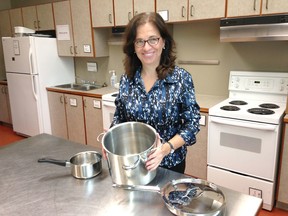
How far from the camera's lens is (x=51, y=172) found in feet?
4.10

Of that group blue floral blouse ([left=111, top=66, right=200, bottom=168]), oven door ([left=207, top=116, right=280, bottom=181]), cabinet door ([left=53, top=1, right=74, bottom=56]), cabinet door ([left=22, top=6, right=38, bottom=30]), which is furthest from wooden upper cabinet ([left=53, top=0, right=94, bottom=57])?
blue floral blouse ([left=111, top=66, right=200, bottom=168])

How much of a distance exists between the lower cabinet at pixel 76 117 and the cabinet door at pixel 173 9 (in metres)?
1.29

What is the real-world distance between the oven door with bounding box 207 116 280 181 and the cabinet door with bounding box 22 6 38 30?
10.4 feet

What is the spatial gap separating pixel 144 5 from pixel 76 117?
5.66 feet

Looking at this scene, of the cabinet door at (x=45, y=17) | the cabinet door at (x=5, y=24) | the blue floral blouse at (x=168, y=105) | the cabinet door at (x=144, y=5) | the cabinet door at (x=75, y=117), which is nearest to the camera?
the blue floral blouse at (x=168, y=105)

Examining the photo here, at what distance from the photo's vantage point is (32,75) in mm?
3742

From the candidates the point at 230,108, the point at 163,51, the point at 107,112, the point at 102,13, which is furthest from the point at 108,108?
the point at 163,51

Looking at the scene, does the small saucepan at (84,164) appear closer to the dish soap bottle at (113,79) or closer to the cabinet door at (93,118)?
the cabinet door at (93,118)

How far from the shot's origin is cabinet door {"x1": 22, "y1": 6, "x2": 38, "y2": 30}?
4023mm

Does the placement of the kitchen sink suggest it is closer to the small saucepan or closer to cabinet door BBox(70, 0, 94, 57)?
cabinet door BBox(70, 0, 94, 57)

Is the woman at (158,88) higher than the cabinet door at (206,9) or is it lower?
lower

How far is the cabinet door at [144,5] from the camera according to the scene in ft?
9.14

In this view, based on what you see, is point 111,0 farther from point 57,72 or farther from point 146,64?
point 146,64

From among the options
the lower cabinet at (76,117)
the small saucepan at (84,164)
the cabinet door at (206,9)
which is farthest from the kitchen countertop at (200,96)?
the small saucepan at (84,164)
